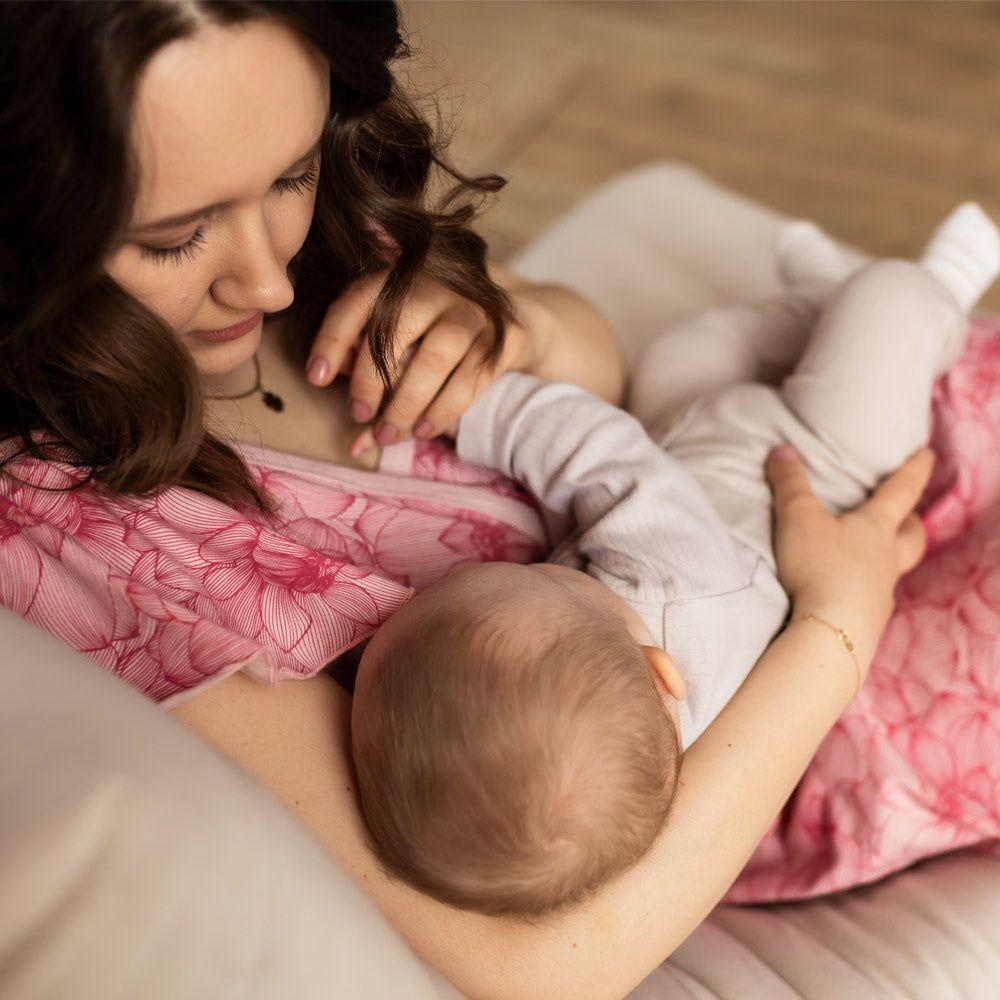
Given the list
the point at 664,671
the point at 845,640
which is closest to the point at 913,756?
the point at 845,640

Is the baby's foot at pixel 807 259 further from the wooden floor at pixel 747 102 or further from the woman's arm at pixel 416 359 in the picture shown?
the wooden floor at pixel 747 102

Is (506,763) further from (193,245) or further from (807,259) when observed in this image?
(807,259)

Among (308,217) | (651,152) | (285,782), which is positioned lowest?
(651,152)

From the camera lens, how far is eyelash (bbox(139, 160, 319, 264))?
73cm

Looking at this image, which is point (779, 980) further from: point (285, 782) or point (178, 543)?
point (178, 543)

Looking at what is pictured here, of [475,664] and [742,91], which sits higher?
[475,664]

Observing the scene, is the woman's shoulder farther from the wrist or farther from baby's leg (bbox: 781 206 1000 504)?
baby's leg (bbox: 781 206 1000 504)

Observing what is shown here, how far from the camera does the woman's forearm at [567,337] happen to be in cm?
119

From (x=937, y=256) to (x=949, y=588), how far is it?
1.80 ft

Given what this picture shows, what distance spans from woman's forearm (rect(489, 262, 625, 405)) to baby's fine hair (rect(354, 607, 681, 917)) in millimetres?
478

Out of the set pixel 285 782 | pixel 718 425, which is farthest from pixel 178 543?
pixel 718 425

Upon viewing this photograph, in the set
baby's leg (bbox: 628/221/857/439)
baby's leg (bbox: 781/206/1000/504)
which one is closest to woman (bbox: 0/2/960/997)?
baby's leg (bbox: 781/206/1000/504)

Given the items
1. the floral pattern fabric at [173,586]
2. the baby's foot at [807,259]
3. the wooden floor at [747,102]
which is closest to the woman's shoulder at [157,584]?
the floral pattern fabric at [173,586]

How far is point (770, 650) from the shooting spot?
1.00m
